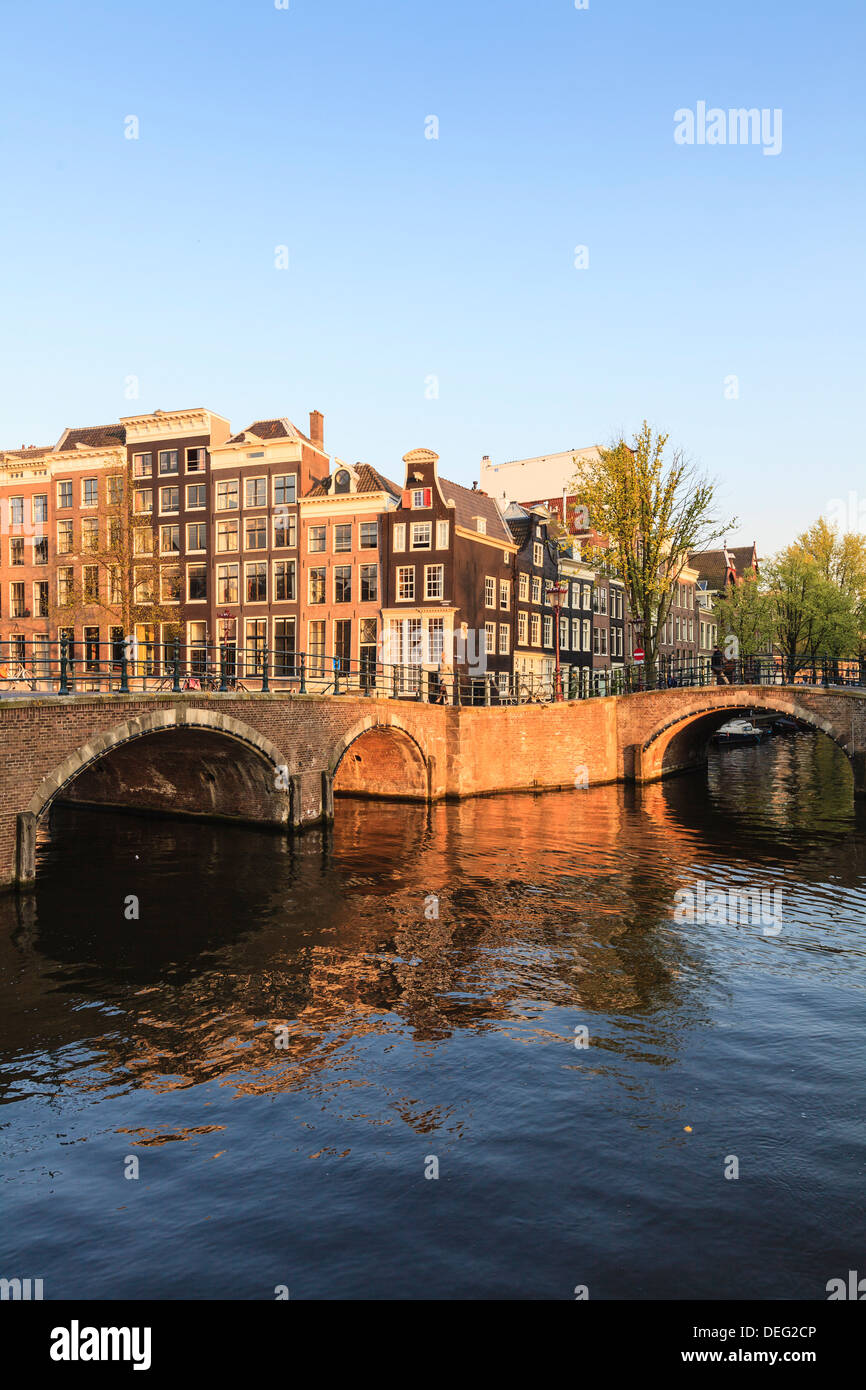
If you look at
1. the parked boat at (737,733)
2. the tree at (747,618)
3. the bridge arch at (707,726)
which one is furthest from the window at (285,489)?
the tree at (747,618)

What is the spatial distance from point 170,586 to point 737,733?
117 feet

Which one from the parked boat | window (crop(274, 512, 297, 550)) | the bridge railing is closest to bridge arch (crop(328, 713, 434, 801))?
the bridge railing

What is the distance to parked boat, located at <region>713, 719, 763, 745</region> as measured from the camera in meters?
58.4

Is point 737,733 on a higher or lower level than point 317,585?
lower

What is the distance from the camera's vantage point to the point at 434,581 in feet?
144

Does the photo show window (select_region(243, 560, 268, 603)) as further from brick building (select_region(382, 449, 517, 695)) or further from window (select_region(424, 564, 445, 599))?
window (select_region(424, 564, 445, 599))

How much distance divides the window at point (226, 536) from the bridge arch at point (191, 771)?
19.6 meters

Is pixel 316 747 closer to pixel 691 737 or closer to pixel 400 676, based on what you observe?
pixel 400 676

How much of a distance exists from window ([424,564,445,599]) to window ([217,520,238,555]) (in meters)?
11.2

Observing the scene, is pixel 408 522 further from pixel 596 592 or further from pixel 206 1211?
pixel 206 1211

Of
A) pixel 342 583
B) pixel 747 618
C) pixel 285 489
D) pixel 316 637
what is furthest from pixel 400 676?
pixel 747 618

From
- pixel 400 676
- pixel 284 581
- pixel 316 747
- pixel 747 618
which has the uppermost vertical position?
pixel 284 581

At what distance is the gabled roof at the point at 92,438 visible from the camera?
51.1 meters

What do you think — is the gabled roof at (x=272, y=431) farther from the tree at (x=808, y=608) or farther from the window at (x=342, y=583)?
the tree at (x=808, y=608)
